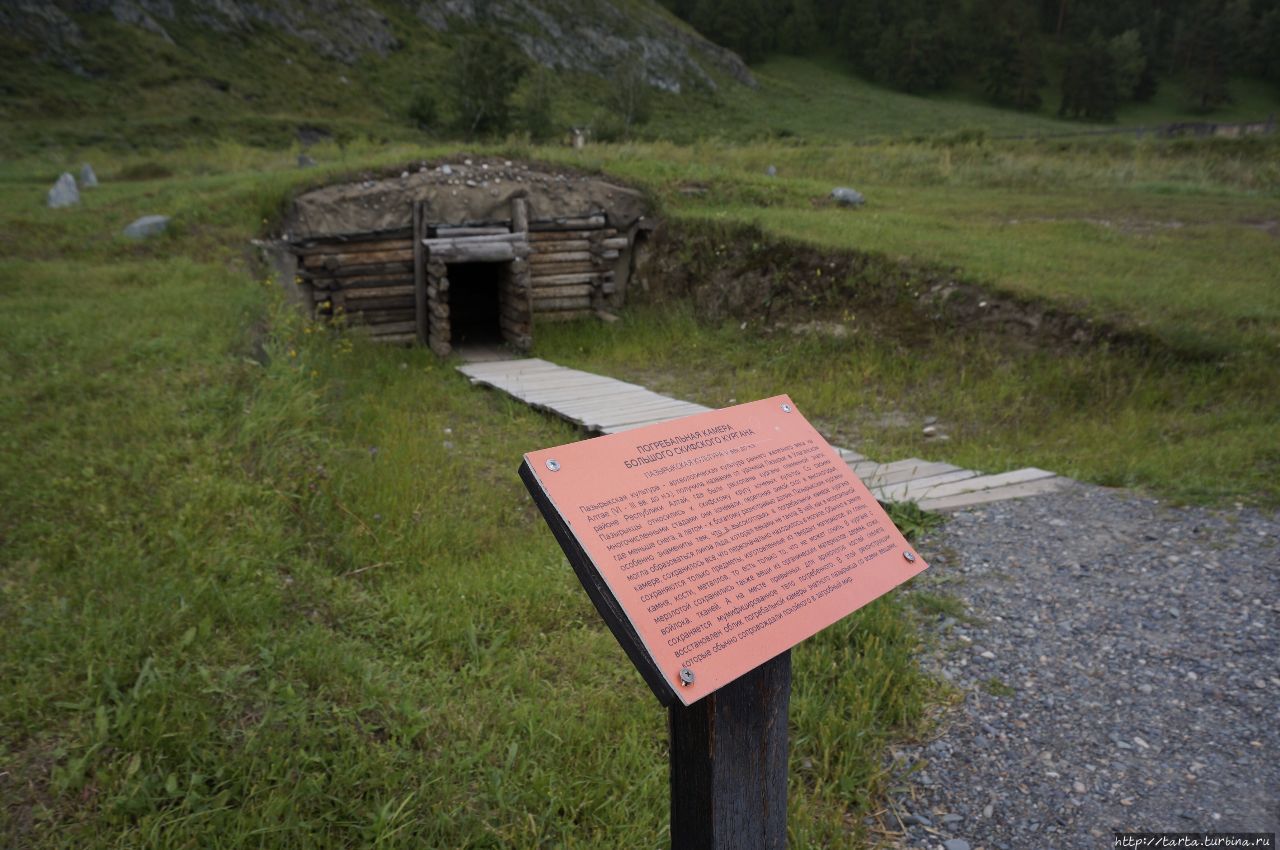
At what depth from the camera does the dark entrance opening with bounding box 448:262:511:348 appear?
1413 centimetres

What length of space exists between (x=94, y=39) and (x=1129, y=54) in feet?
192

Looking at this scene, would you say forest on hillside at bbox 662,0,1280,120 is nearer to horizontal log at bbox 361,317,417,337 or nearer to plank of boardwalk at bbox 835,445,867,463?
horizontal log at bbox 361,317,417,337

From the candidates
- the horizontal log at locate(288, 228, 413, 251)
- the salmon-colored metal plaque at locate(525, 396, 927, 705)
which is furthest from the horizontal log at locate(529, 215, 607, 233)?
the salmon-colored metal plaque at locate(525, 396, 927, 705)

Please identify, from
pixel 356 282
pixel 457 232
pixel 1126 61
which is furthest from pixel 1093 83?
pixel 356 282

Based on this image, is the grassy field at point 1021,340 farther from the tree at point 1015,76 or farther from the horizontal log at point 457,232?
the tree at point 1015,76

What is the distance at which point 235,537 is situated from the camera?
170 inches

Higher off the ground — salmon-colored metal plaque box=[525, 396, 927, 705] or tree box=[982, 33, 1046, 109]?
tree box=[982, 33, 1046, 109]

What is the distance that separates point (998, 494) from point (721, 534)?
4141mm

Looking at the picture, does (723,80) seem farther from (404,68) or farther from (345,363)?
(345,363)

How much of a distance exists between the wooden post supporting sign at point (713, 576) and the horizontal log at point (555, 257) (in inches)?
→ 400

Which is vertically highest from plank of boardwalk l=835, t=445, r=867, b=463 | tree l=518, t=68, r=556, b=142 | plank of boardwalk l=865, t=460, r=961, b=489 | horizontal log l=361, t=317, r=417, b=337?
tree l=518, t=68, r=556, b=142

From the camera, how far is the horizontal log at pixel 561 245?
12.1 m

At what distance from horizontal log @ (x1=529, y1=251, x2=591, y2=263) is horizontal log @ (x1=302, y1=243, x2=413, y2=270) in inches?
72.9

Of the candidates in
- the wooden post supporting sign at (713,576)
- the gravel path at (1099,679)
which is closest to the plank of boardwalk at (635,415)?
the gravel path at (1099,679)
